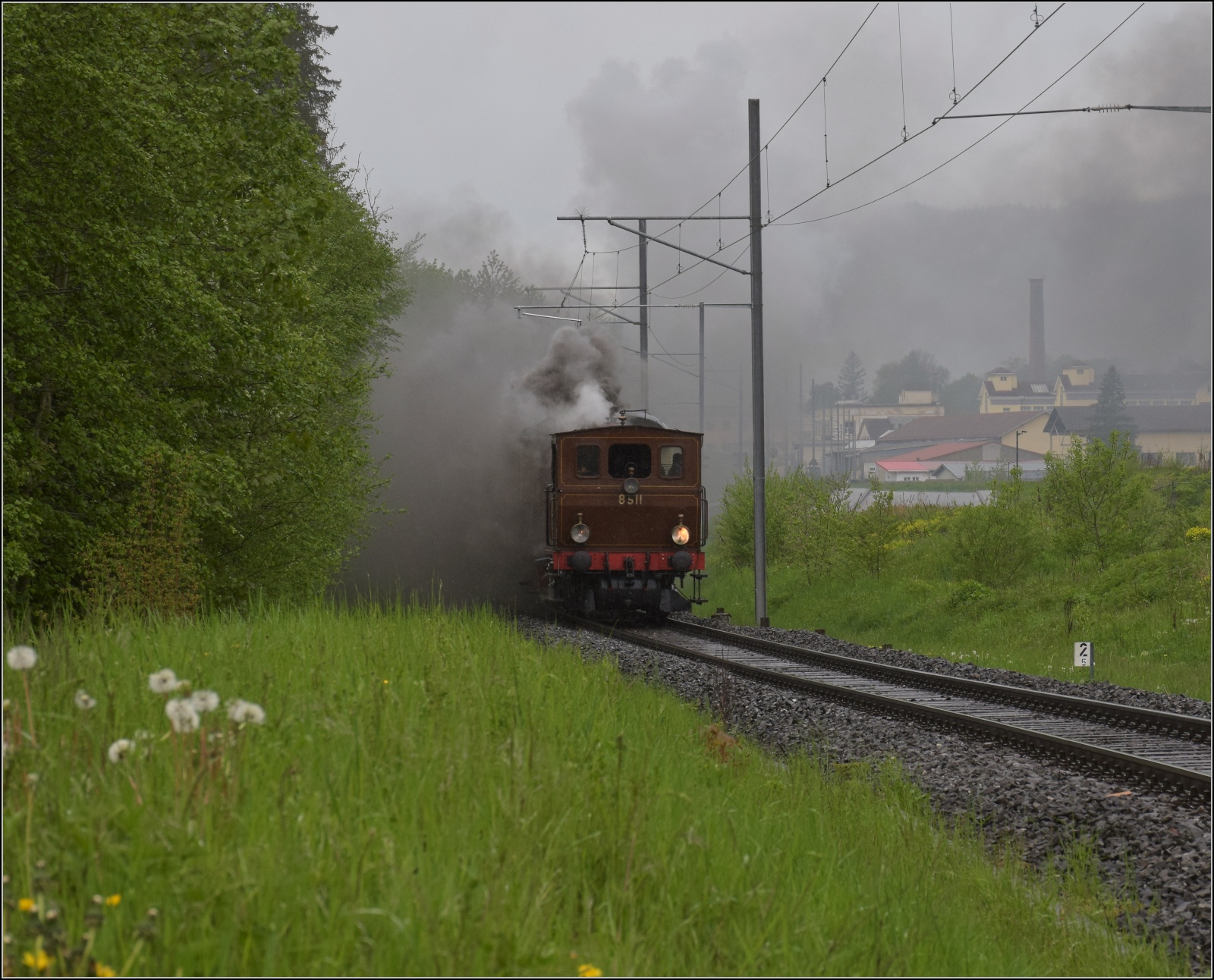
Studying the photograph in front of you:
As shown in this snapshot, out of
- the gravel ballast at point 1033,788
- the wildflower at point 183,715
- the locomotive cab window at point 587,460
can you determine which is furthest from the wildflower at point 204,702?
the locomotive cab window at point 587,460

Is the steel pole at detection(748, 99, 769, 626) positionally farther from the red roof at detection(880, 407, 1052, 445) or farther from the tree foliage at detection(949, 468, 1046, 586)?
the red roof at detection(880, 407, 1052, 445)

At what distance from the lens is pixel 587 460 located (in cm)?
2148

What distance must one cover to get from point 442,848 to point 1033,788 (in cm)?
631

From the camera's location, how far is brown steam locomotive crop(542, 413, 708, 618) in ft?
70.1

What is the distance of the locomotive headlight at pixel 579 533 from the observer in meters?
21.2

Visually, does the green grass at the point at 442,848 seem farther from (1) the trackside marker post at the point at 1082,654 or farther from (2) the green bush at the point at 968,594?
(2) the green bush at the point at 968,594

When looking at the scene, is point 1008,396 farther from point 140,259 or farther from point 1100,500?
point 140,259

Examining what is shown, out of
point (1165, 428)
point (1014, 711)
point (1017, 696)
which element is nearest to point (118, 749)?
point (1014, 711)

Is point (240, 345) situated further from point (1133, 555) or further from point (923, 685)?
point (1133, 555)

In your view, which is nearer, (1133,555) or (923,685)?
(923,685)

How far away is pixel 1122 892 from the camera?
677 cm

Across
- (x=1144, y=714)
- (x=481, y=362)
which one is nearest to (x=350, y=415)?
(x=1144, y=714)

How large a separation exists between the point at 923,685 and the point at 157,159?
34.1ft

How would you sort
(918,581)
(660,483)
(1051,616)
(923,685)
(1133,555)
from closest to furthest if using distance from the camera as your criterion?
(923,685) → (1051,616) → (660,483) → (1133,555) → (918,581)
